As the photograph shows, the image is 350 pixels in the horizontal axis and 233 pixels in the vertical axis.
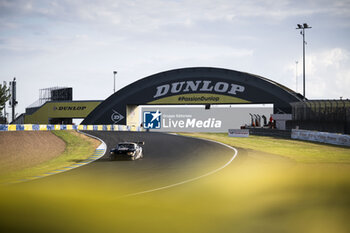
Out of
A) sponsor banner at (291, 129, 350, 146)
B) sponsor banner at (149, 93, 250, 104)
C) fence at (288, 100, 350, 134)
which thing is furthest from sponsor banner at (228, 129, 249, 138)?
sponsor banner at (149, 93, 250, 104)

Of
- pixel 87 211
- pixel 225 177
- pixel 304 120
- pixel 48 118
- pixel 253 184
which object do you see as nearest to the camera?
pixel 87 211

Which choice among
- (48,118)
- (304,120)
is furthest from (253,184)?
(48,118)

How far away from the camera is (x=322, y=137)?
36.7m

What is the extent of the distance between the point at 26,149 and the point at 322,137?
2409cm

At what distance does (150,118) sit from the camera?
209 ft

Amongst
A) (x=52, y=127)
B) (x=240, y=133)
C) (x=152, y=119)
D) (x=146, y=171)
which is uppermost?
(x=152, y=119)

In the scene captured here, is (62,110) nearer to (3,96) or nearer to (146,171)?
(3,96)

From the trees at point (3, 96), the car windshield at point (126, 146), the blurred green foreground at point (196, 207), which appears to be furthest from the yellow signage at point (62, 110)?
the blurred green foreground at point (196, 207)

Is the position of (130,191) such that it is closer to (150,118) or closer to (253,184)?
(253,184)

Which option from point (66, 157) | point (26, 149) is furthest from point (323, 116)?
point (26, 149)

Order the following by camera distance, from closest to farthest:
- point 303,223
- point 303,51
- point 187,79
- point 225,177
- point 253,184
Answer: point 303,223 → point 253,184 → point 225,177 → point 303,51 → point 187,79

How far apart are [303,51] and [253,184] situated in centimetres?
3976

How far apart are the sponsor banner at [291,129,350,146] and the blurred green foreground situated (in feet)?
62.1

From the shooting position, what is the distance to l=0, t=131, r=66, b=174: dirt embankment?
23875 millimetres
